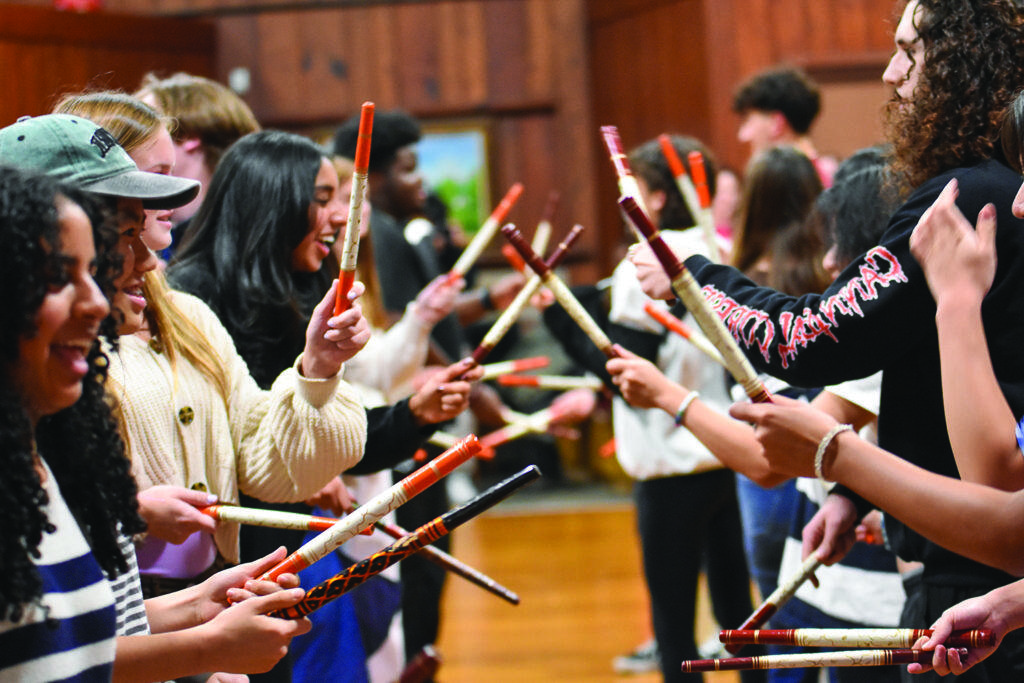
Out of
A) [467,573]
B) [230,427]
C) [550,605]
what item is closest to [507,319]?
[467,573]

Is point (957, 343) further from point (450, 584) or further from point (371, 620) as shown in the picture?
point (450, 584)

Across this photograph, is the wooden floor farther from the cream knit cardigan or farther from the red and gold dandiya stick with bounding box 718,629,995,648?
the red and gold dandiya stick with bounding box 718,629,995,648

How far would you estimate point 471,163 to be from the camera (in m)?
7.75

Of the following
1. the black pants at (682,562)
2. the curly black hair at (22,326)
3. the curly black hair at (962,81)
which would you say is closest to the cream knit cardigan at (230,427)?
the curly black hair at (22,326)

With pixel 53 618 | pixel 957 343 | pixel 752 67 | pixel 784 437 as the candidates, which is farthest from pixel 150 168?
pixel 752 67

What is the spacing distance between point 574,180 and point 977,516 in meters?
6.59

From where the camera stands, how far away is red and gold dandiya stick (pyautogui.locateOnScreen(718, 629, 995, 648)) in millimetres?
1287

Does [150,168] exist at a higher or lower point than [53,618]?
higher

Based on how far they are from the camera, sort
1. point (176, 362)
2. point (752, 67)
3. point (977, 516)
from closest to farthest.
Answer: point (977, 516) → point (176, 362) → point (752, 67)

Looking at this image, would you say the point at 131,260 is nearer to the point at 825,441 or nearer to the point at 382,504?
the point at 382,504

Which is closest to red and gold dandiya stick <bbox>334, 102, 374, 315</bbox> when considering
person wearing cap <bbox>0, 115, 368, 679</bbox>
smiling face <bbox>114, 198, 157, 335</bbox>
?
person wearing cap <bbox>0, 115, 368, 679</bbox>

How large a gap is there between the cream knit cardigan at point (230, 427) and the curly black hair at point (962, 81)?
930 mm

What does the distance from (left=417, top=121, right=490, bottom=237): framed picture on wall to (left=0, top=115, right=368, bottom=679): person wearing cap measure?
5.98 metres

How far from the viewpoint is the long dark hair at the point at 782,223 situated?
251 cm
